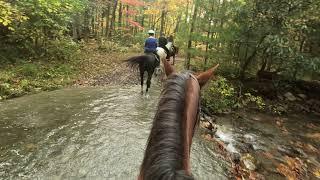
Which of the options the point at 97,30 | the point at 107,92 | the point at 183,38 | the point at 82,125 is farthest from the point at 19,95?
the point at 97,30

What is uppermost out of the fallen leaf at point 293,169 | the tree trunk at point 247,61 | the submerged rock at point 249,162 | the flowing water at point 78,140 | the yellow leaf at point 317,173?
the tree trunk at point 247,61

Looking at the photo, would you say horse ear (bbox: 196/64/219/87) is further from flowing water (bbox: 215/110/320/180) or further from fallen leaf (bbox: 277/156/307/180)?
fallen leaf (bbox: 277/156/307/180)

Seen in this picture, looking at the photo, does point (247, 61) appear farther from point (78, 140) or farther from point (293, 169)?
point (78, 140)

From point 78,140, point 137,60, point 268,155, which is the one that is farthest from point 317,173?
point 78,140

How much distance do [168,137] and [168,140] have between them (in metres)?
0.03

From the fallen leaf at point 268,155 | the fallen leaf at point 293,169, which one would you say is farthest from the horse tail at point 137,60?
the fallen leaf at point 293,169

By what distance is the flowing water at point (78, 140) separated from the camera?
530 cm

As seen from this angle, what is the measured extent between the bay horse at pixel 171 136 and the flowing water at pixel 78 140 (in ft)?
10.9

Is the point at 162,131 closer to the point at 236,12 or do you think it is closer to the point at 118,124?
the point at 118,124

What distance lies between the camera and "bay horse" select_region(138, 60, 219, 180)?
1.69 m

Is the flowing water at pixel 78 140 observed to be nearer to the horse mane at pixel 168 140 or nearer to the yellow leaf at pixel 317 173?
the yellow leaf at pixel 317 173

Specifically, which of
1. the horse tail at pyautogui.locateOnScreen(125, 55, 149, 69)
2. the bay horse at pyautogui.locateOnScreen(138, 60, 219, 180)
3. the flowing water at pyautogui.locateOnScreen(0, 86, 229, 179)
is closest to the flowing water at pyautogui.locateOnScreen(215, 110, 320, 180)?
the flowing water at pyautogui.locateOnScreen(0, 86, 229, 179)

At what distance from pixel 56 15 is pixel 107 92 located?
5.14 metres

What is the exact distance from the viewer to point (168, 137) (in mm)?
1906
